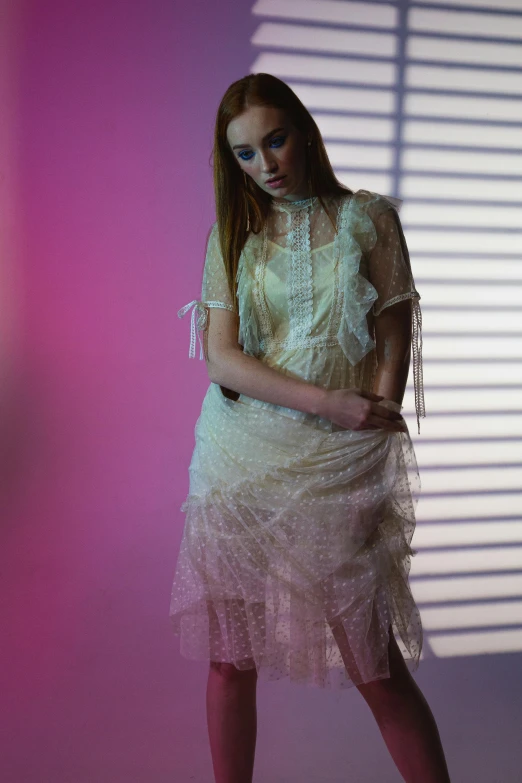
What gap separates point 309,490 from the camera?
1861 millimetres

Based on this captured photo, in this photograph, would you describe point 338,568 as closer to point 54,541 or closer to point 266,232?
point 266,232

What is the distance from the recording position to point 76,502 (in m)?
2.80

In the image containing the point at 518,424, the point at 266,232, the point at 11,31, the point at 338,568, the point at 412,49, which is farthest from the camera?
the point at 518,424

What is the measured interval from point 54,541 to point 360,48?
1.69 m

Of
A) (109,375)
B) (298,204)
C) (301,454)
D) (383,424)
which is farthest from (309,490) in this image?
(109,375)

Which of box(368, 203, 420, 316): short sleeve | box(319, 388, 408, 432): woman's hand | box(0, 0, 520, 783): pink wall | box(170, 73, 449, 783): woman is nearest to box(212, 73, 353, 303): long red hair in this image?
box(170, 73, 449, 783): woman

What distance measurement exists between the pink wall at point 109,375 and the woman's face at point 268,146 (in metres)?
0.87

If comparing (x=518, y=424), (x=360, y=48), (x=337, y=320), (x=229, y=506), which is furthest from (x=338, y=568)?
(x=360, y=48)

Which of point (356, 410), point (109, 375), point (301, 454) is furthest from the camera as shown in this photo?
point (109, 375)

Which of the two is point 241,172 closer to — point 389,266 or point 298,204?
point 298,204

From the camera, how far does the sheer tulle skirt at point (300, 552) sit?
184cm

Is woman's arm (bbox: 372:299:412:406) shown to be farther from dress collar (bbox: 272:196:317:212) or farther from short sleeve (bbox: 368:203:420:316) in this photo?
dress collar (bbox: 272:196:317:212)

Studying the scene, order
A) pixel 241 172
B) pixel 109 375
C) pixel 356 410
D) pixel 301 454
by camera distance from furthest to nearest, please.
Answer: pixel 109 375 < pixel 241 172 < pixel 301 454 < pixel 356 410

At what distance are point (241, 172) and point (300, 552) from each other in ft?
2.57
